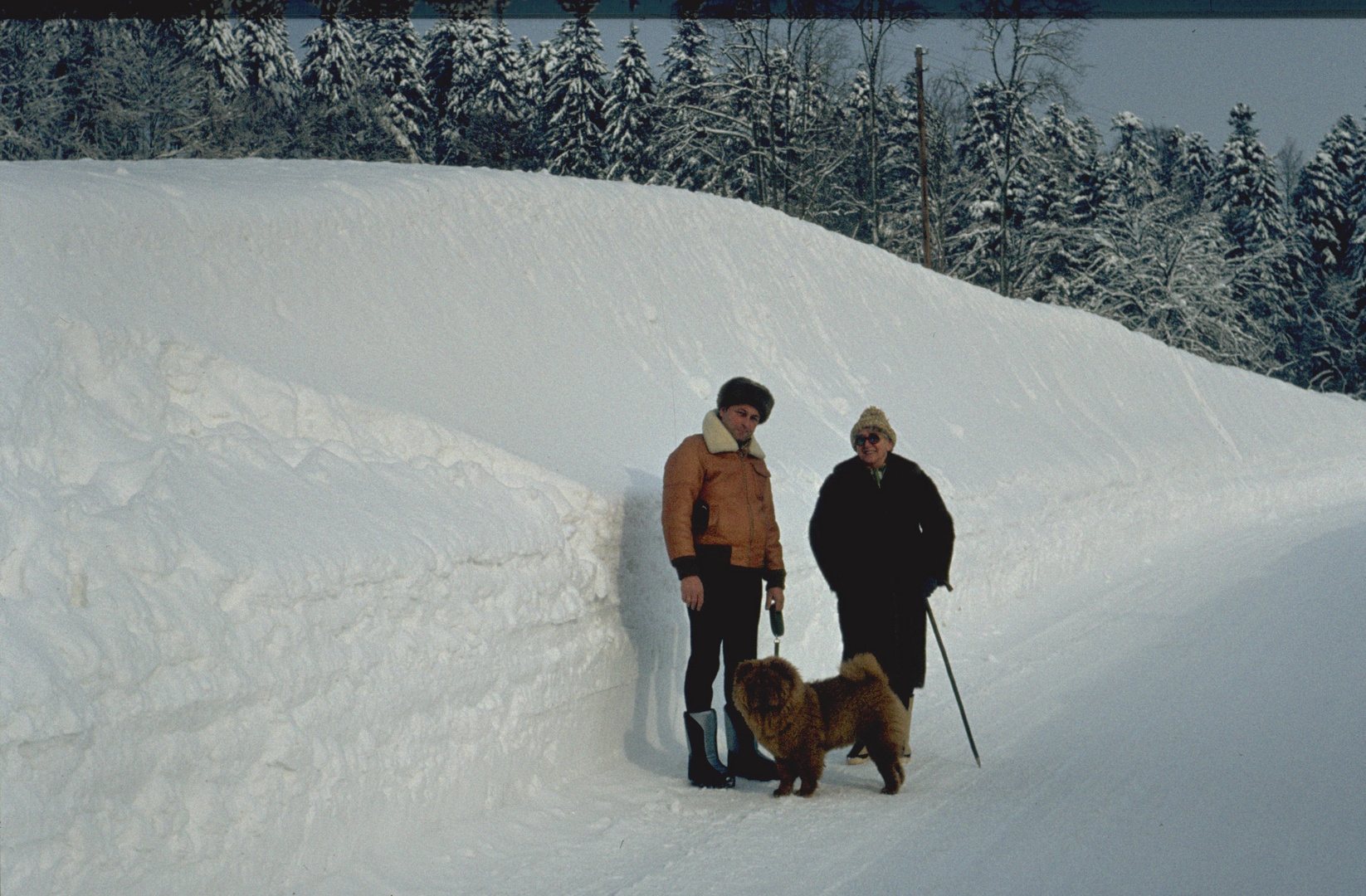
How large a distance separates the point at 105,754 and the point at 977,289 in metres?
19.8

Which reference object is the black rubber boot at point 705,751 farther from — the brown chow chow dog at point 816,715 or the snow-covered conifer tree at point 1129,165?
the snow-covered conifer tree at point 1129,165

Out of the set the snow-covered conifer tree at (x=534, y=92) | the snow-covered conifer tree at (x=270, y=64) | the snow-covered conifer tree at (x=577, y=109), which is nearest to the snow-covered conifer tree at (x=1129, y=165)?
the snow-covered conifer tree at (x=577, y=109)

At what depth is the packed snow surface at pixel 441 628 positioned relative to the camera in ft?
13.8

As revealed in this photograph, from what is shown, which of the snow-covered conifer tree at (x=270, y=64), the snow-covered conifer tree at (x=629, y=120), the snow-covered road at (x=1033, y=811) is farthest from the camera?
the snow-covered conifer tree at (x=629, y=120)

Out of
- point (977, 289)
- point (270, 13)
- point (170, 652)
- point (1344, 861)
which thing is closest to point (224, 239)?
point (170, 652)

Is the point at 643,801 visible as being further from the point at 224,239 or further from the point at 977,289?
the point at 977,289

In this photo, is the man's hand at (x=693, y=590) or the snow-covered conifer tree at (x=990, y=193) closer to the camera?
the man's hand at (x=693, y=590)

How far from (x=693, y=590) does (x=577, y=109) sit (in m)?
37.5

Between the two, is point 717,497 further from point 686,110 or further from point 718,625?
point 686,110

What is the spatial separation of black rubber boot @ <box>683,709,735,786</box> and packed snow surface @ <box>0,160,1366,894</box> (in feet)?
0.56

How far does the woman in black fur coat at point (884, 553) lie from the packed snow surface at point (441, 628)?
68 centimetres

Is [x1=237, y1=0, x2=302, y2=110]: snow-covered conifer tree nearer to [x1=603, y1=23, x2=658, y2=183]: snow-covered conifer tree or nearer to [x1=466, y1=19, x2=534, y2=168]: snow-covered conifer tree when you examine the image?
[x1=466, y1=19, x2=534, y2=168]: snow-covered conifer tree

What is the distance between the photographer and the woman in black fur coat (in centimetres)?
659

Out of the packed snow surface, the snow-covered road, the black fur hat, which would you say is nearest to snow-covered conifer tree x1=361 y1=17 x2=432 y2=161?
the packed snow surface
